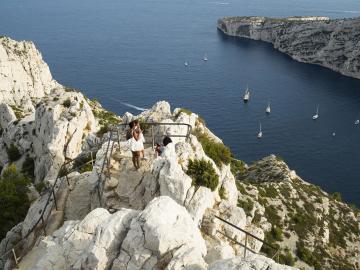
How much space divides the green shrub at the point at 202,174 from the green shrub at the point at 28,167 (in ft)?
107

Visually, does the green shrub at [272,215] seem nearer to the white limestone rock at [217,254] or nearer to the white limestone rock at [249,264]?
the white limestone rock at [217,254]

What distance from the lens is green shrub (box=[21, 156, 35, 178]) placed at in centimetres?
5162

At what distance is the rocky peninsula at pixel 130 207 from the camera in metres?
15.9

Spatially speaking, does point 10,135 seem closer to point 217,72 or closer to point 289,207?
point 289,207

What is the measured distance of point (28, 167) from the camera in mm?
53094

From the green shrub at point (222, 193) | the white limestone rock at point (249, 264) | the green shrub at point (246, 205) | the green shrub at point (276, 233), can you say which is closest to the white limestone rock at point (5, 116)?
the green shrub at point (246, 205)

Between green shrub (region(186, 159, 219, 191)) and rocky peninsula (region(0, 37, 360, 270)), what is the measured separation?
56mm

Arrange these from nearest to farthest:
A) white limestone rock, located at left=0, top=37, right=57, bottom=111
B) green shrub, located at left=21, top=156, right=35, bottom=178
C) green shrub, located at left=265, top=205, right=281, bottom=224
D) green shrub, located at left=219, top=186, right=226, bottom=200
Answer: green shrub, located at left=219, top=186, right=226, bottom=200, green shrub, located at left=21, top=156, right=35, bottom=178, green shrub, located at left=265, top=205, right=281, bottom=224, white limestone rock, located at left=0, top=37, right=57, bottom=111

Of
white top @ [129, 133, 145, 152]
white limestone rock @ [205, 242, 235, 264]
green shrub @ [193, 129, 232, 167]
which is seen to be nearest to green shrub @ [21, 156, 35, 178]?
green shrub @ [193, 129, 232, 167]

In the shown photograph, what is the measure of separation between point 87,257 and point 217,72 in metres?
178

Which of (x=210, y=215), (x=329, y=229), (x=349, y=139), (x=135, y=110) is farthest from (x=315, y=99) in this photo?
(x=210, y=215)

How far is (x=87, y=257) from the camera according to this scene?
1597 cm

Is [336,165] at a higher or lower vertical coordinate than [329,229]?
lower

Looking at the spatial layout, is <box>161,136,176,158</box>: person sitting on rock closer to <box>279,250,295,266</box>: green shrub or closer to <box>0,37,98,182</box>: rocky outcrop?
<box>0,37,98,182</box>: rocky outcrop
